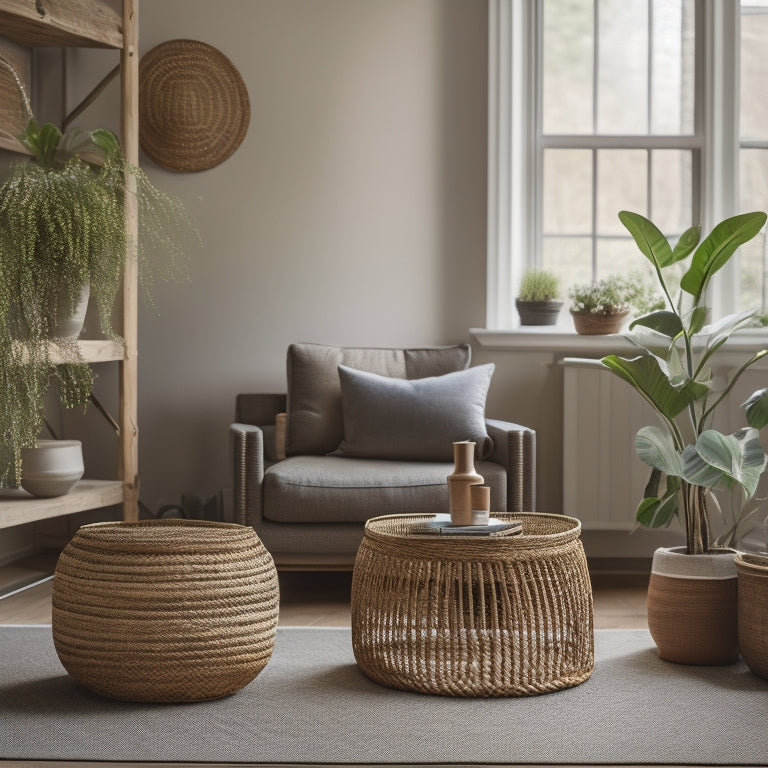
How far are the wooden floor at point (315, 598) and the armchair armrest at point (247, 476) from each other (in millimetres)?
344

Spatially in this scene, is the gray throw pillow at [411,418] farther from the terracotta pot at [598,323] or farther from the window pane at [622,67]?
the window pane at [622,67]

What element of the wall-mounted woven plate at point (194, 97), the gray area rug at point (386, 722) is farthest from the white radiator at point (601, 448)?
the wall-mounted woven plate at point (194, 97)

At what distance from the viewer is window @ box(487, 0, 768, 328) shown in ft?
14.2

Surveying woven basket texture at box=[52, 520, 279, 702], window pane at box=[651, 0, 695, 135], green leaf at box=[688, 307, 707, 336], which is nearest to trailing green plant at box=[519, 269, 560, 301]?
window pane at box=[651, 0, 695, 135]

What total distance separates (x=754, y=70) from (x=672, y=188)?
59 centimetres

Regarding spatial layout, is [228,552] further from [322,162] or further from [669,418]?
[322,162]

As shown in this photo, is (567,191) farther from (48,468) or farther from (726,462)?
(48,468)

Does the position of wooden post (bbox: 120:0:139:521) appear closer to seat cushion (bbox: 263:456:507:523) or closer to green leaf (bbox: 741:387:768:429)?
seat cushion (bbox: 263:456:507:523)

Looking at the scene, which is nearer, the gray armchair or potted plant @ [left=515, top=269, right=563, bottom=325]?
the gray armchair

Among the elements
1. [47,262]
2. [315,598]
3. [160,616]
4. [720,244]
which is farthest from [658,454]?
[47,262]

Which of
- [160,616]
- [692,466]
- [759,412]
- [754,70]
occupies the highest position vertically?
[754,70]

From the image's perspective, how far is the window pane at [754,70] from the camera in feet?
14.4

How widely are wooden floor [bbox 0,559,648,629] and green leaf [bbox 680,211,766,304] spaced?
1.13 meters

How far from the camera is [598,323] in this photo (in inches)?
164
